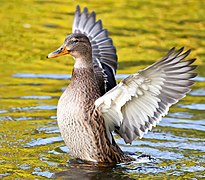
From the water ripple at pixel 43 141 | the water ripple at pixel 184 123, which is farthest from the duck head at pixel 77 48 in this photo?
the water ripple at pixel 184 123

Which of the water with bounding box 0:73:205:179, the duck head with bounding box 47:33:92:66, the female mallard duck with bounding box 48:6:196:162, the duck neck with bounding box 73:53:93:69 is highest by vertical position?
the duck head with bounding box 47:33:92:66

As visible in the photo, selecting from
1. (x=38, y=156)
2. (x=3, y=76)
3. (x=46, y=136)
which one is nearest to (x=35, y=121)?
(x=46, y=136)

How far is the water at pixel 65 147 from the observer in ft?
27.4

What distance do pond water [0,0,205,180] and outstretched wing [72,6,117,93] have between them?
102 centimetres

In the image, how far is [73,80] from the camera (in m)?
8.84

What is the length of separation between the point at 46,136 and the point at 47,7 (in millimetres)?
8794

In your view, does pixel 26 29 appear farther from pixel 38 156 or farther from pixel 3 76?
pixel 38 156

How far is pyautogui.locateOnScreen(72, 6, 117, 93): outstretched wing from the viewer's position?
991 centimetres

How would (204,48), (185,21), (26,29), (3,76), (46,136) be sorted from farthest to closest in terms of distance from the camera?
(185,21) < (26,29) < (204,48) < (3,76) < (46,136)

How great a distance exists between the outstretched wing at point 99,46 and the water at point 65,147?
103 centimetres

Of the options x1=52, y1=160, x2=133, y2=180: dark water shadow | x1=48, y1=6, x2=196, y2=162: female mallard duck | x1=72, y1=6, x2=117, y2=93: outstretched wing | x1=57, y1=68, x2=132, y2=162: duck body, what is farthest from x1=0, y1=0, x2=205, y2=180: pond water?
x1=72, y1=6, x2=117, y2=93: outstretched wing

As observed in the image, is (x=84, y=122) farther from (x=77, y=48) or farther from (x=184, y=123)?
(x=184, y=123)

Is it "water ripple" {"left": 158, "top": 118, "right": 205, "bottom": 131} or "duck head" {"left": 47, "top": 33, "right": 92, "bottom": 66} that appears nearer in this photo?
"duck head" {"left": 47, "top": 33, "right": 92, "bottom": 66}

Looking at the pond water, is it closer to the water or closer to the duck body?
the water
